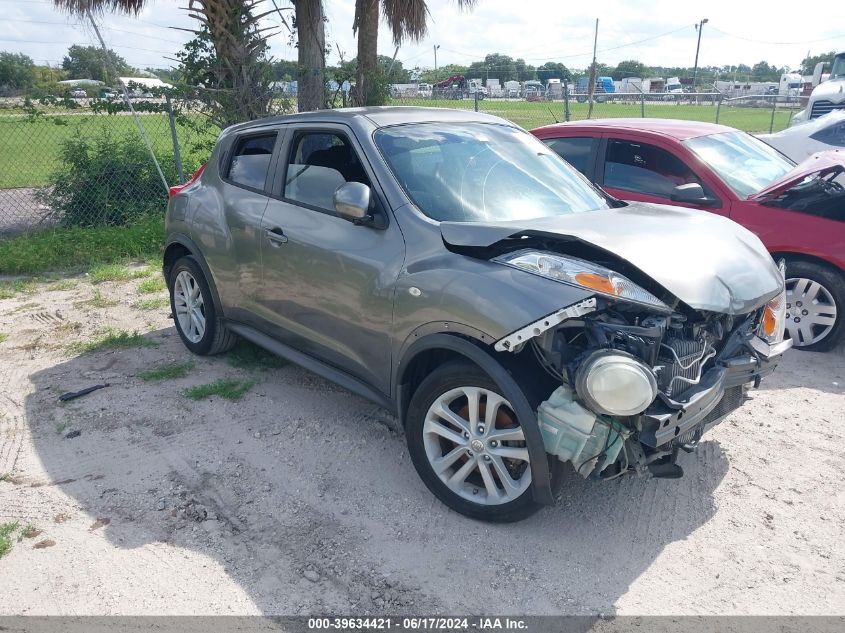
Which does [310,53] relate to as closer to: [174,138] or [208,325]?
[174,138]

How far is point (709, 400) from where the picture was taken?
10.4 feet

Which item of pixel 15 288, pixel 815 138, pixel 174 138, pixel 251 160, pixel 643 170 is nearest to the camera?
pixel 251 160

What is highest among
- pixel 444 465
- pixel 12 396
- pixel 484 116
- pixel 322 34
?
pixel 322 34

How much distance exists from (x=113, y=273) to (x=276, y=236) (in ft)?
14.6

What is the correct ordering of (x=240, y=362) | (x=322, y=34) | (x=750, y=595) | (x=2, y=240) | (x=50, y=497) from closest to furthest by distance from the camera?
1. (x=750, y=595)
2. (x=50, y=497)
3. (x=240, y=362)
4. (x=2, y=240)
5. (x=322, y=34)

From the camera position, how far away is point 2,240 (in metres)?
9.05

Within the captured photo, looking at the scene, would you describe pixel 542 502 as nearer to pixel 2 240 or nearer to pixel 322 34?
pixel 2 240

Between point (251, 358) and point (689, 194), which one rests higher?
point (689, 194)

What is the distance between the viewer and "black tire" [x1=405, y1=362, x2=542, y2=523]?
3232 millimetres

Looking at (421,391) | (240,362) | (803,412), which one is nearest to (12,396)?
(240,362)

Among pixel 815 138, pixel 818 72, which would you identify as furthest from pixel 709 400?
pixel 818 72

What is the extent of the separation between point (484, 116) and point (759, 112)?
37.5 m

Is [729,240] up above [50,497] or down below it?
above

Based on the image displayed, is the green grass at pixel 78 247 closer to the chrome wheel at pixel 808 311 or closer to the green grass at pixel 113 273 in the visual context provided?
the green grass at pixel 113 273
